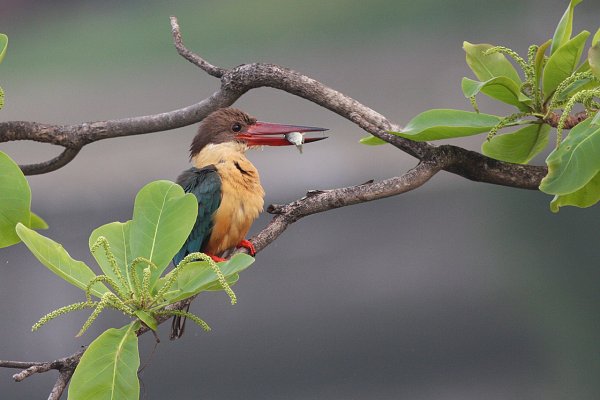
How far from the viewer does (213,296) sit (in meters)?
4.11

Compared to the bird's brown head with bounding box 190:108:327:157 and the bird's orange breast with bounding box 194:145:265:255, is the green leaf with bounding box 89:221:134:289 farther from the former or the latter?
the bird's brown head with bounding box 190:108:327:157

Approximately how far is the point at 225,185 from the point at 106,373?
94 centimetres

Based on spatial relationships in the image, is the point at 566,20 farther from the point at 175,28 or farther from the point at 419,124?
the point at 175,28

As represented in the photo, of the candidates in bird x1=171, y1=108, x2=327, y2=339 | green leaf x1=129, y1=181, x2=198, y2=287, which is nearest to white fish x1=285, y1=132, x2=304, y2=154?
bird x1=171, y1=108, x2=327, y2=339

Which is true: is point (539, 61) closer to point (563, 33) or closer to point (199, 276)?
point (563, 33)

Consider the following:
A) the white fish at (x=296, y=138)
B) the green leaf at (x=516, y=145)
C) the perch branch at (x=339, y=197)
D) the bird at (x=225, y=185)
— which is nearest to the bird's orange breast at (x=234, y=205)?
the bird at (x=225, y=185)

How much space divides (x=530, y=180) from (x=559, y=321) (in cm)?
375

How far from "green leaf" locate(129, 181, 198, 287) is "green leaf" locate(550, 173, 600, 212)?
0.44 m

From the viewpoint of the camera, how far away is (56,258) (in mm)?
1015

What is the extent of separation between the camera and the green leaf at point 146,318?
102cm

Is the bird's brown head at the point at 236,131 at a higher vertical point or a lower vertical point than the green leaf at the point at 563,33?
lower

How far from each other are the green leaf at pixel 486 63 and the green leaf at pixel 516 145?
83mm

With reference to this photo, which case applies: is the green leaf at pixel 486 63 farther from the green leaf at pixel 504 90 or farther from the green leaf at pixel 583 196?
the green leaf at pixel 583 196

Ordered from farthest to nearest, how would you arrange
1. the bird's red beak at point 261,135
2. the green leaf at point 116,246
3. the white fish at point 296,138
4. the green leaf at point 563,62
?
the bird's red beak at point 261,135
the white fish at point 296,138
the green leaf at point 563,62
the green leaf at point 116,246
